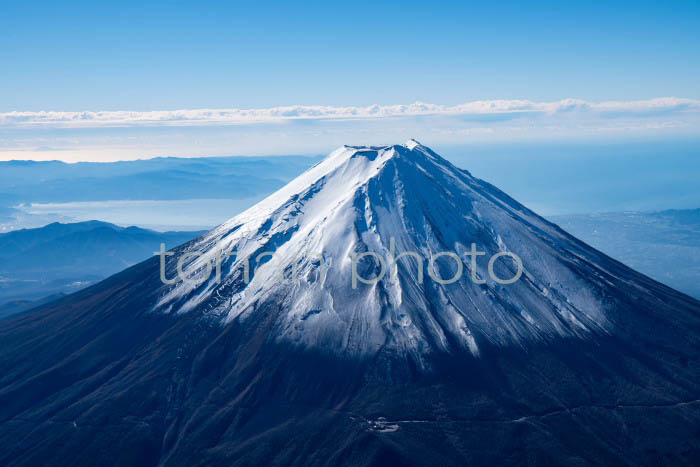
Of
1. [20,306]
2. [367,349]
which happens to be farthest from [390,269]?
[20,306]

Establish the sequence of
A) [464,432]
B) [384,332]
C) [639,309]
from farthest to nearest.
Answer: [639,309] → [384,332] → [464,432]

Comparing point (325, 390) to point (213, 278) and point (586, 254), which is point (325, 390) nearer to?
point (213, 278)

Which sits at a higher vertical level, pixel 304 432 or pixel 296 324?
pixel 296 324

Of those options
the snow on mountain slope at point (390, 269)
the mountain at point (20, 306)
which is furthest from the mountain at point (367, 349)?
the mountain at point (20, 306)

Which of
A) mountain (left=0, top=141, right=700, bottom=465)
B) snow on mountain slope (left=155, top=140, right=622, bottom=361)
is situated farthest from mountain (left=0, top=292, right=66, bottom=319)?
snow on mountain slope (left=155, top=140, right=622, bottom=361)

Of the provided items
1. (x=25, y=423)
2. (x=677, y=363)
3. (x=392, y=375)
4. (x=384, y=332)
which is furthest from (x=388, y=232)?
(x=25, y=423)

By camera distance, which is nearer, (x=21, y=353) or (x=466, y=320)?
(x=466, y=320)

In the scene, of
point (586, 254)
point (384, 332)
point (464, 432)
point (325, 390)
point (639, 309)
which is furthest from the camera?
point (586, 254)
